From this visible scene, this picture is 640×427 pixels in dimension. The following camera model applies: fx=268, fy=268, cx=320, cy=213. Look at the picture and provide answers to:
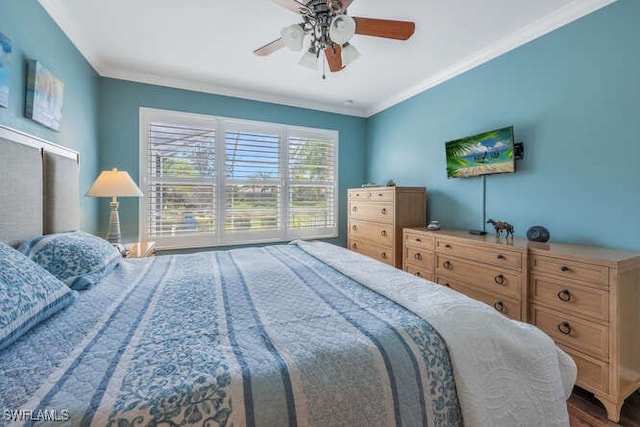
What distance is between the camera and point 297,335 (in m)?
0.90

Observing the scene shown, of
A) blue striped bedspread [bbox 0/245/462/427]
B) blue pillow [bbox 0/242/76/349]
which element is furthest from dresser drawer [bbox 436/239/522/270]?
blue pillow [bbox 0/242/76/349]

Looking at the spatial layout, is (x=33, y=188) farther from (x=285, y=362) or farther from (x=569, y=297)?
(x=569, y=297)

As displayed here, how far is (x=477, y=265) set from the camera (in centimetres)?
222

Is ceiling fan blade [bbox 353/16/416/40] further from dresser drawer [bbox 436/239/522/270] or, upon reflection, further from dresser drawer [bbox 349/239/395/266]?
dresser drawer [bbox 349/239/395/266]

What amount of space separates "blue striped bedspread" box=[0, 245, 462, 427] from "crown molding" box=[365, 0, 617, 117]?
254 centimetres

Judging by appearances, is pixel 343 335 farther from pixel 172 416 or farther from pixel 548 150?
pixel 548 150

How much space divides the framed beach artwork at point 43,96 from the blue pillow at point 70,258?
874 mm

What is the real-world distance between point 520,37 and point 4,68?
11.9 ft

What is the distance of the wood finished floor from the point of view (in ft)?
4.94

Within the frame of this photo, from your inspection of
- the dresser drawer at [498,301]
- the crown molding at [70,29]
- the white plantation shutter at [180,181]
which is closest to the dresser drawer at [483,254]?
the dresser drawer at [498,301]

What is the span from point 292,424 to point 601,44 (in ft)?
9.57

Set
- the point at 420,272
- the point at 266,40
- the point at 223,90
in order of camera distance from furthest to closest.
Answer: the point at 223,90, the point at 420,272, the point at 266,40

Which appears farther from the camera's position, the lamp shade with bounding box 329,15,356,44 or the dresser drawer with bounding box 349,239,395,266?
the dresser drawer with bounding box 349,239,395,266

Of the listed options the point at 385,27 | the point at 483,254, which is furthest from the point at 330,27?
the point at 483,254
